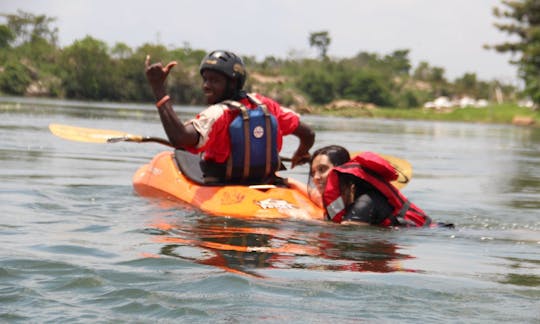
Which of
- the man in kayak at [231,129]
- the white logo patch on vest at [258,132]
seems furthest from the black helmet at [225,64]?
the white logo patch on vest at [258,132]

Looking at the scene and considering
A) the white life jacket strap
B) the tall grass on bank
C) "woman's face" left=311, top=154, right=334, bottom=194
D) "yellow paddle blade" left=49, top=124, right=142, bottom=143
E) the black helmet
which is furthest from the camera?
the tall grass on bank

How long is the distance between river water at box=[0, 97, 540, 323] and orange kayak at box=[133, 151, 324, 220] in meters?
0.14

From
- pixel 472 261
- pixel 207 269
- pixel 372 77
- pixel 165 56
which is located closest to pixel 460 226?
pixel 472 261

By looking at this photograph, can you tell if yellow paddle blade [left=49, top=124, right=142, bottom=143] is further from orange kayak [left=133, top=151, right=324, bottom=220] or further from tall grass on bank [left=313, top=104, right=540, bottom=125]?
tall grass on bank [left=313, top=104, right=540, bottom=125]

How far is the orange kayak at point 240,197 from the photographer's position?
6.26m

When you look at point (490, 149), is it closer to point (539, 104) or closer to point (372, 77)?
point (539, 104)

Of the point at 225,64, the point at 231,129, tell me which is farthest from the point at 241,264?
the point at 225,64

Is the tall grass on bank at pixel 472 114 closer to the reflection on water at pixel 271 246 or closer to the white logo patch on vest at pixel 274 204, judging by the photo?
the white logo patch on vest at pixel 274 204

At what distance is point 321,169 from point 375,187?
0.46 m

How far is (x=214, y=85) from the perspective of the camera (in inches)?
258

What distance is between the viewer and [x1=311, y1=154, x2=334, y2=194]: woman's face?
20.1 feet

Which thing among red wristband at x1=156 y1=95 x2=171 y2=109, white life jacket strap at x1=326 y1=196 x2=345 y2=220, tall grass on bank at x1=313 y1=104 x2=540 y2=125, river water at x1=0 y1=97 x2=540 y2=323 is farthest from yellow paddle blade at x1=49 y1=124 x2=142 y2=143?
tall grass on bank at x1=313 y1=104 x2=540 y2=125

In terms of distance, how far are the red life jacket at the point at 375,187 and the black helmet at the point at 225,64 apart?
1105 millimetres

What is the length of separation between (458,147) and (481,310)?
15813 millimetres
